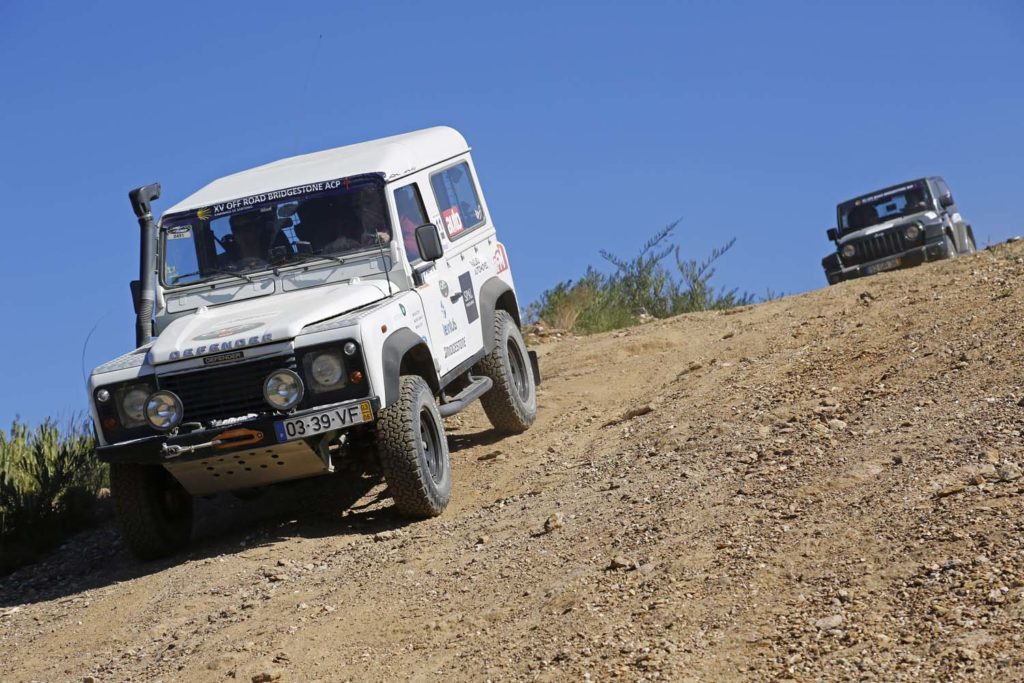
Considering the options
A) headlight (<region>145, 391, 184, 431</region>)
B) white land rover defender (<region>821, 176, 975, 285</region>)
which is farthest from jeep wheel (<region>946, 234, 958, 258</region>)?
headlight (<region>145, 391, 184, 431</region>)

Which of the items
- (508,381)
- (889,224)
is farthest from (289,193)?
(889,224)

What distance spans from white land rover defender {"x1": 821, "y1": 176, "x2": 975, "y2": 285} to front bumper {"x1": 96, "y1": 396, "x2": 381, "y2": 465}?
455 inches

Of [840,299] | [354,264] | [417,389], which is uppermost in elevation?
[354,264]

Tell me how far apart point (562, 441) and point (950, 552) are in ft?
14.9

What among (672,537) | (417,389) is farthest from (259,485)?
(672,537)

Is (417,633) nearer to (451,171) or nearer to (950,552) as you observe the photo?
(950,552)

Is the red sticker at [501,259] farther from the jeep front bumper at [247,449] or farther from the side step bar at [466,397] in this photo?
the jeep front bumper at [247,449]

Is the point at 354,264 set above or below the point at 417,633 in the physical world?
above

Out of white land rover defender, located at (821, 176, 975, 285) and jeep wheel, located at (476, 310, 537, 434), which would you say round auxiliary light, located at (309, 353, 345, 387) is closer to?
jeep wheel, located at (476, 310, 537, 434)

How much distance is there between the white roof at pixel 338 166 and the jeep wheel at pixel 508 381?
1369 millimetres

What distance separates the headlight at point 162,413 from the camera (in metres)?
6.98

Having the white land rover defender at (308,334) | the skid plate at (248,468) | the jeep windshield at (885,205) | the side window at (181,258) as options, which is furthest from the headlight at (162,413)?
the jeep windshield at (885,205)

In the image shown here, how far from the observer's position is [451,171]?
927 centimetres

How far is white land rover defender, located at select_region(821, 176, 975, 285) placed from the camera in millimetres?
16703
